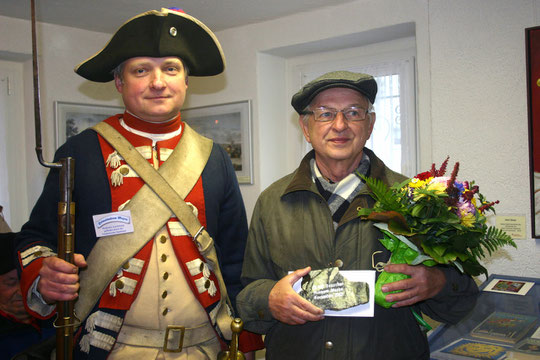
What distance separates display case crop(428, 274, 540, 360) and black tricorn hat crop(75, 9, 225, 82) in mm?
1360

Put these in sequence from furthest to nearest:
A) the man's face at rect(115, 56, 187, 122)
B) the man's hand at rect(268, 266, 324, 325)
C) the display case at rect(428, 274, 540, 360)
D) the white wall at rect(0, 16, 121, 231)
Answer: the white wall at rect(0, 16, 121, 231) < the man's face at rect(115, 56, 187, 122) < the display case at rect(428, 274, 540, 360) < the man's hand at rect(268, 266, 324, 325)

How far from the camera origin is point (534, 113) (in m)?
2.81

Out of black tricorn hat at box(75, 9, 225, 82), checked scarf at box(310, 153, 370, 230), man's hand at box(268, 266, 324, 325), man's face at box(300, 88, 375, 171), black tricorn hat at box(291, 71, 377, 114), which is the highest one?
black tricorn hat at box(75, 9, 225, 82)

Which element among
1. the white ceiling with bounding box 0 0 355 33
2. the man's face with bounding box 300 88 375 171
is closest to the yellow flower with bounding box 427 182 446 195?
the man's face with bounding box 300 88 375 171

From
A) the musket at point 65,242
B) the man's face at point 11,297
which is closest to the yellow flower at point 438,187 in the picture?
the musket at point 65,242

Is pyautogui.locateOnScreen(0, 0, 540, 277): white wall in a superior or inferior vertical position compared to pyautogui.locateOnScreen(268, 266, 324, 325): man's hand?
superior

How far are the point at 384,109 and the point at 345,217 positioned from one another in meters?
2.53

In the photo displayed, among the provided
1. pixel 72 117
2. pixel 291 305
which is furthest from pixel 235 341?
pixel 72 117

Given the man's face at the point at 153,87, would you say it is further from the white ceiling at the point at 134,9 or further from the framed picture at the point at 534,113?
the framed picture at the point at 534,113

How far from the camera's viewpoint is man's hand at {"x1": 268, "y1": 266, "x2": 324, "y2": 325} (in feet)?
4.60

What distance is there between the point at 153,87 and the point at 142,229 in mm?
505

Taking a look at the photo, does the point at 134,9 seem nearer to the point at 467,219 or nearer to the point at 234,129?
the point at 234,129

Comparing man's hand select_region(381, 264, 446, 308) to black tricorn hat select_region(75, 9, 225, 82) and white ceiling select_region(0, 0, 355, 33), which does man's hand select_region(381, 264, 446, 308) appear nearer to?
black tricorn hat select_region(75, 9, 225, 82)

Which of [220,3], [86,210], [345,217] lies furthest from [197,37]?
[220,3]
